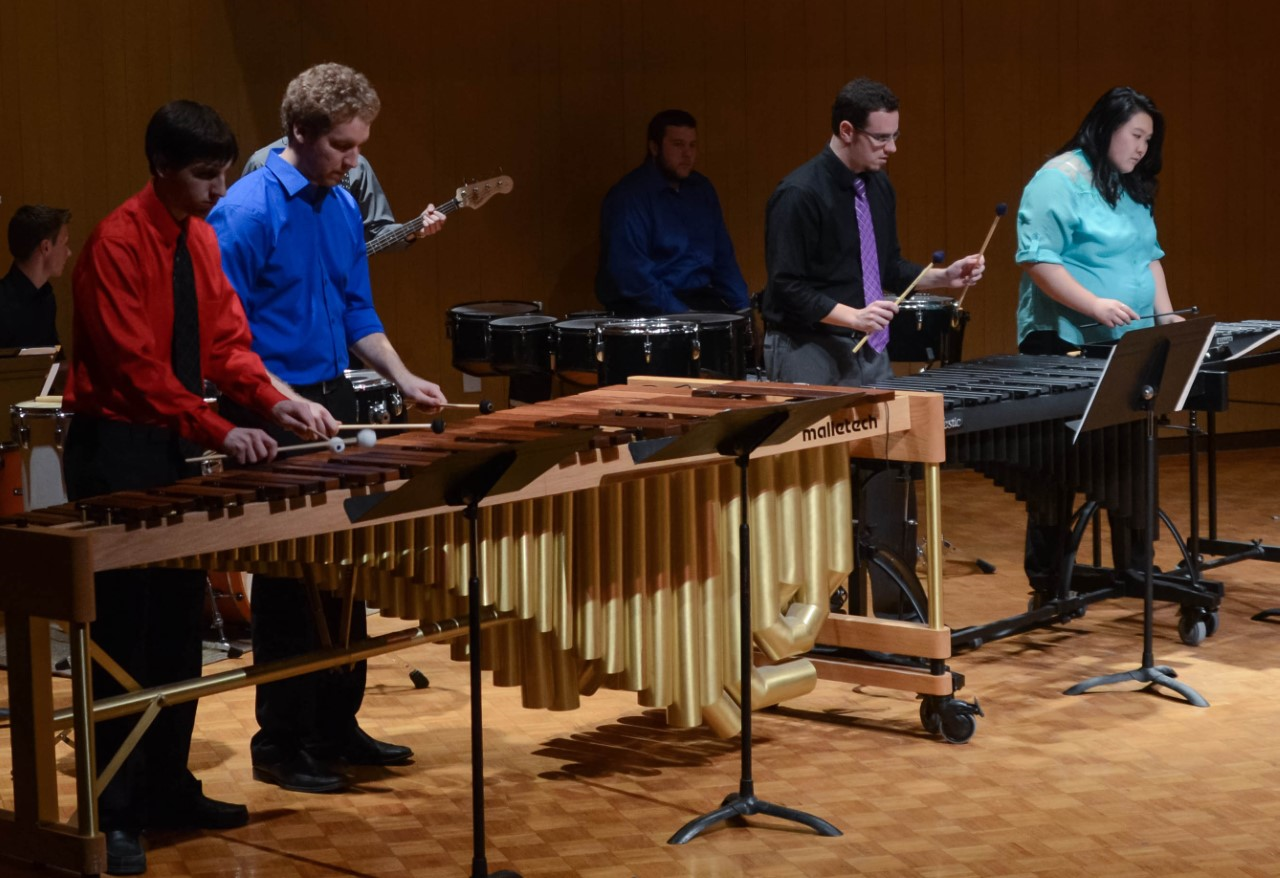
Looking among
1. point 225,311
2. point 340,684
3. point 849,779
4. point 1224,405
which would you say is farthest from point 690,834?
point 1224,405

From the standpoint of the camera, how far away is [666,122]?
793cm

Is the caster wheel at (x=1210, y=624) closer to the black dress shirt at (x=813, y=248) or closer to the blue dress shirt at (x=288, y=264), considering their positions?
the black dress shirt at (x=813, y=248)

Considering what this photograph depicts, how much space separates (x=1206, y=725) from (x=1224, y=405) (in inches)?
47.7

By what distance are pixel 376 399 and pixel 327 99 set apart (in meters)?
1.51

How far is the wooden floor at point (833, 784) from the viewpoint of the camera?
149 inches

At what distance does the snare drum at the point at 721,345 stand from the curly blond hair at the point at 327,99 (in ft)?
8.70

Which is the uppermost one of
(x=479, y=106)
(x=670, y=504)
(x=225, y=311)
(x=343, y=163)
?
(x=479, y=106)

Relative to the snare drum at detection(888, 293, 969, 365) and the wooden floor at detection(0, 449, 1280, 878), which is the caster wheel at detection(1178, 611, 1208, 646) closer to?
the wooden floor at detection(0, 449, 1280, 878)

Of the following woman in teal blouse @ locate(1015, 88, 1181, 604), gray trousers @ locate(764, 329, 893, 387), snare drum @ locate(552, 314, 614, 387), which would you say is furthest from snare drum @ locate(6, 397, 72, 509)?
woman in teal blouse @ locate(1015, 88, 1181, 604)

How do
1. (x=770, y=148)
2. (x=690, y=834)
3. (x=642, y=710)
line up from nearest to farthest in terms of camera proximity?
(x=690, y=834)
(x=642, y=710)
(x=770, y=148)

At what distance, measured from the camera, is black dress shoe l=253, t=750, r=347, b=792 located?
429 cm

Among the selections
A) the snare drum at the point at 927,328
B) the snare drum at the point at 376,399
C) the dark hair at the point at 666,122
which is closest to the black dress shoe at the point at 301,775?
the snare drum at the point at 376,399

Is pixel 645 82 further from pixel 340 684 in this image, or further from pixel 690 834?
pixel 690 834

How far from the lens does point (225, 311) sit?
3924mm
